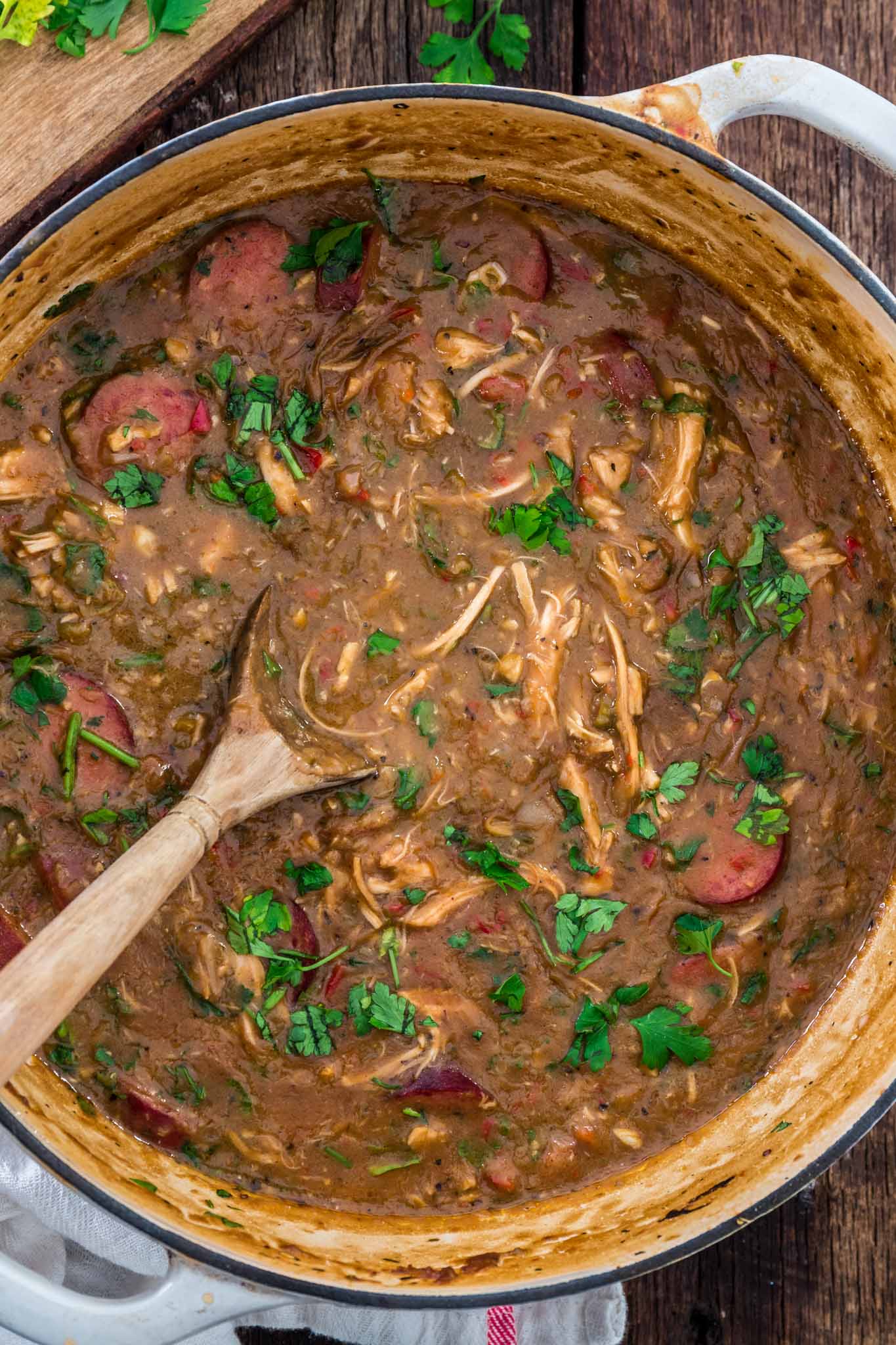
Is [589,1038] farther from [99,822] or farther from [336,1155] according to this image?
[99,822]

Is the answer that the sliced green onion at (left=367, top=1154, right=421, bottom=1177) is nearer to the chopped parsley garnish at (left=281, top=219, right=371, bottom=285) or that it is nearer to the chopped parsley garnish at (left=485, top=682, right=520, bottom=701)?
the chopped parsley garnish at (left=485, top=682, right=520, bottom=701)

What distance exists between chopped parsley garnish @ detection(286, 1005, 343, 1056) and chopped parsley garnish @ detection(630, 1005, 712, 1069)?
0.92m

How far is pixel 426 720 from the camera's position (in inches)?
147

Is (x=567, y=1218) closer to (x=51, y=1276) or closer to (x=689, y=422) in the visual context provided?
(x=51, y=1276)

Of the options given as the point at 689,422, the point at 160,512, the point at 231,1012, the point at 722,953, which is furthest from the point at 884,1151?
the point at 160,512

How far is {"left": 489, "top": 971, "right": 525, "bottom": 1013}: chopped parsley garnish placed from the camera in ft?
12.3

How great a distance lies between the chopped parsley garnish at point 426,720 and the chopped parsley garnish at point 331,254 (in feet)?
4.16

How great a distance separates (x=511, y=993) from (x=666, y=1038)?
20.3 inches

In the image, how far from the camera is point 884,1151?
14.3ft

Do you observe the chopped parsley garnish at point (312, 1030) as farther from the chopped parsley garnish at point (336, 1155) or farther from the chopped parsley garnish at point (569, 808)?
the chopped parsley garnish at point (569, 808)

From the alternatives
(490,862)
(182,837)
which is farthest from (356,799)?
(182,837)

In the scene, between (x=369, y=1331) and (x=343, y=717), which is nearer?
(x=343, y=717)

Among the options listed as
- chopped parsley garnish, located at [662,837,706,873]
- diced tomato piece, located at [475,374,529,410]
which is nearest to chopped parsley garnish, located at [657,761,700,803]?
chopped parsley garnish, located at [662,837,706,873]

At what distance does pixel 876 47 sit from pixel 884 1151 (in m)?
3.72
